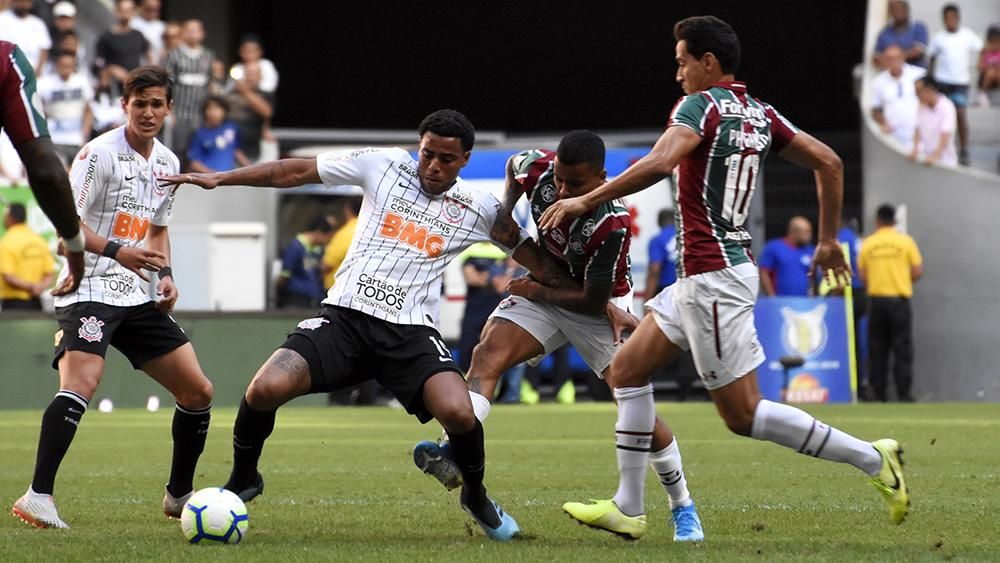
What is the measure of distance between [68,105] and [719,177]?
15563mm

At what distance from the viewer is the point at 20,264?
19.4 m

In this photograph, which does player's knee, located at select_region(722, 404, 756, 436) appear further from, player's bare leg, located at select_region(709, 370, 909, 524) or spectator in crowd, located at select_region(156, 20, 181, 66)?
spectator in crowd, located at select_region(156, 20, 181, 66)

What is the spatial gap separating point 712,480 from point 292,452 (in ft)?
12.6

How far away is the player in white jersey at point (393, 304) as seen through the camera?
740 centimetres

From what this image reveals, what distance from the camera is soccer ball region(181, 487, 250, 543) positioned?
7.04 metres

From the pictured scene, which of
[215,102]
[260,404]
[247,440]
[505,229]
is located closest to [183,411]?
[247,440]

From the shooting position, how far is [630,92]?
31.2 meters

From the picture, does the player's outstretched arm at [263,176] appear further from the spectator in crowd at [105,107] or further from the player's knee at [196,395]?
the spectator in crowd at [105,107]

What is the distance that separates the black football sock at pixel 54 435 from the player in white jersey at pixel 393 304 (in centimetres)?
86

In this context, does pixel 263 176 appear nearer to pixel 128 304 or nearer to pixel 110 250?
pixel 110 250

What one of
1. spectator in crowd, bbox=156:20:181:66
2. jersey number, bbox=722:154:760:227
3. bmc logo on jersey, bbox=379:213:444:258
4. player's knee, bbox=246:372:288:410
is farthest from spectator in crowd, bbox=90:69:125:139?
jersey number, bbox=722:154:760:227

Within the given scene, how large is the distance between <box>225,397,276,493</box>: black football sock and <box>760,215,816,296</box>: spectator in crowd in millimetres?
13524

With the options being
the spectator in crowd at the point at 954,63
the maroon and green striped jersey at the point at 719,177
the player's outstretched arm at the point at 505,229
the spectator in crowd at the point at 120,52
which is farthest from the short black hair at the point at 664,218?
the maroon and green striped jersey at the point at 719,177

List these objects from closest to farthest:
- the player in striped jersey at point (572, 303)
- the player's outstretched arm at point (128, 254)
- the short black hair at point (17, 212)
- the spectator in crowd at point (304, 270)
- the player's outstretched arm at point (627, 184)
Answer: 1. the player's outstretched arm at point (627, 184)
2. the player's outstretched arm at point (128, 254)
3. the player in striped jersey at point (572, 303)
4. the short black hair at point (17, 212)
5. the spectator in crowd at point (304, 270)
